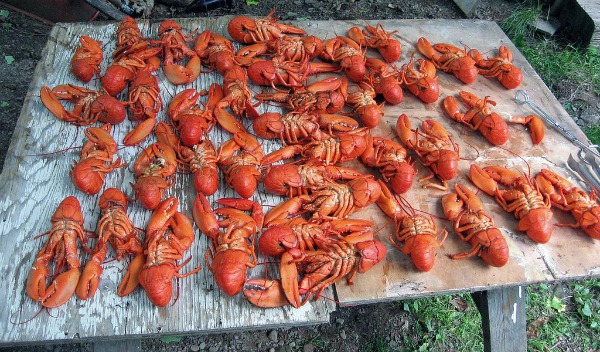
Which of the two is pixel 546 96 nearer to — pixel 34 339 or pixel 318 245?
pixel 318 245

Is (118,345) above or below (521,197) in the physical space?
below

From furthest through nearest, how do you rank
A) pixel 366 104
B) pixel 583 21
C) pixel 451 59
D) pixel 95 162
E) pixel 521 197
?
1. pixel 583 21
2. pixel 451 59
3. pixel 366 104
4. pixel 521 197
5. pixel 95 162

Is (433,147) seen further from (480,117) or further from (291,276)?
(291,276)

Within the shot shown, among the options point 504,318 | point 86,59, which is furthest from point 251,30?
point 504,318

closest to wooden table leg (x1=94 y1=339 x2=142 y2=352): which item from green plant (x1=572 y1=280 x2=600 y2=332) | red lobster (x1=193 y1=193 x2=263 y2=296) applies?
red lobster (x1=193 y1=193 x2=263 y2=296)

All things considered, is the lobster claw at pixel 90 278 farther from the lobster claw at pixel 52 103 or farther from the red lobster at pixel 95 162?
the lobster claw at pixel 52 103

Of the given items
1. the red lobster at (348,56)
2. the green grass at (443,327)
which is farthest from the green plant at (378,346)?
the red lobster at (348,56)
